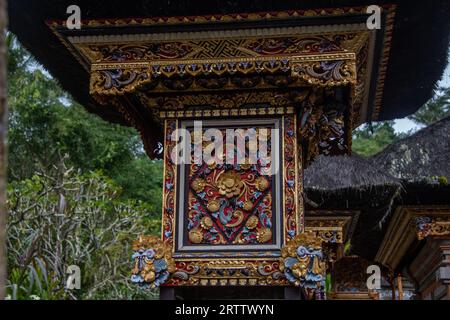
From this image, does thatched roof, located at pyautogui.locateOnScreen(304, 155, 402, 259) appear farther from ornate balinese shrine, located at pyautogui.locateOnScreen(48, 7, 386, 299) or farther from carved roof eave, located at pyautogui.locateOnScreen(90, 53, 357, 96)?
carved roof eave, located at pyautogui.locateOnScreen(90, 53, 357, 96)

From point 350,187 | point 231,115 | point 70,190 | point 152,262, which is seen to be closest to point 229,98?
point 231,115

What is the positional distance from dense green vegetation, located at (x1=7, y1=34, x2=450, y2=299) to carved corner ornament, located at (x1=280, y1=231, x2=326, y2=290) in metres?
4.82

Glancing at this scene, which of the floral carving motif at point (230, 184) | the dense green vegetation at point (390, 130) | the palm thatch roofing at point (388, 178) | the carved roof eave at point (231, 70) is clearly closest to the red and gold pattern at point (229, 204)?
the floral carving motif at point (230, 184)

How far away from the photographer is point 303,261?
5789 millimetres

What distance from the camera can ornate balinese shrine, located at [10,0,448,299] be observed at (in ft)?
19.5

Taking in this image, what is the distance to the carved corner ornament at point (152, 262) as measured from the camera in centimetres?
589

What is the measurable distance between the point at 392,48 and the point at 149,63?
100 inches

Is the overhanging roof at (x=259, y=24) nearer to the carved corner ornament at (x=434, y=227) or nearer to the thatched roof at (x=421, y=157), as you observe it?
the thatched roof at (x=421, y=157)

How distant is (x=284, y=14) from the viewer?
598 centimetres

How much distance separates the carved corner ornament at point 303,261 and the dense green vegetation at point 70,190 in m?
4.82

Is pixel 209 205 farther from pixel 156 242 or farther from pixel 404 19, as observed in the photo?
pixel 404 19

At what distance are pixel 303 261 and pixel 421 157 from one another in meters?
6.05

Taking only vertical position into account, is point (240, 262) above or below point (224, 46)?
below
